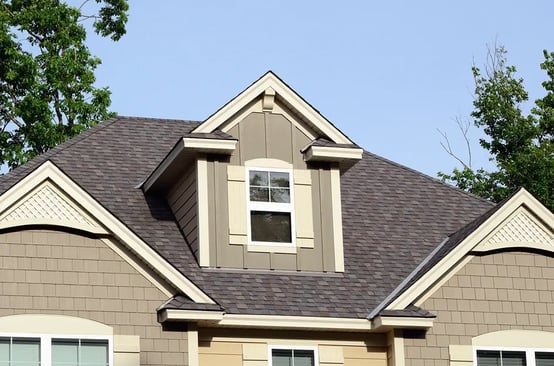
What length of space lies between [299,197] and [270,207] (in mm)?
570

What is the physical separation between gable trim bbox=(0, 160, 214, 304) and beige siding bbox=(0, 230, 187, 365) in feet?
0.95

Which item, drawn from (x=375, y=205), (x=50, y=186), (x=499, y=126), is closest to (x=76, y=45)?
(x=499, y=126)

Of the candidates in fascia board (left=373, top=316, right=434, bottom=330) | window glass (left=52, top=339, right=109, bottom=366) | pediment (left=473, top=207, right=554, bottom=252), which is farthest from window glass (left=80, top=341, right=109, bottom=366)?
pediment (left=473, top=207, right=554, bottom=252)

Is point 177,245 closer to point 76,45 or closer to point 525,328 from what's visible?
point 525,328

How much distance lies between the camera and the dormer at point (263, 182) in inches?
953

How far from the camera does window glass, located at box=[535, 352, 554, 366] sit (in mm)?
23578

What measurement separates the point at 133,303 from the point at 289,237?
11.0ft

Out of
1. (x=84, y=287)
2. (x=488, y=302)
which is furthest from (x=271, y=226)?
(x=488, y=302)

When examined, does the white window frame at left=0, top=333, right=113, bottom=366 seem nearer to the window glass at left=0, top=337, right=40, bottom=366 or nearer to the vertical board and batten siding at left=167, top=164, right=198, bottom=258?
the window glass at left=0, top=337, right=40, bottom=366

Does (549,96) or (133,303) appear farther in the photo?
(549,96)

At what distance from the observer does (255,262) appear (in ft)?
79.2

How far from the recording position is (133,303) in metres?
22.4

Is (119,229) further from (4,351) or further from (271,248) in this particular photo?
(271,248)

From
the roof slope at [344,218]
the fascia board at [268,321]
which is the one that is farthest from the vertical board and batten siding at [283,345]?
the roof slope at [344,218]
